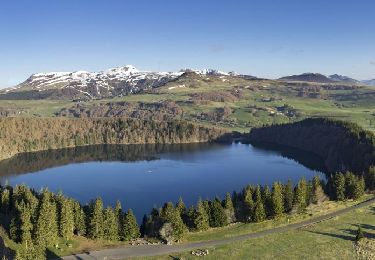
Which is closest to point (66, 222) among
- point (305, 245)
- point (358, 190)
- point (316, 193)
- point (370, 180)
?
point (305, 245)

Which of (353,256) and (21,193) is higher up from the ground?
(21,193)

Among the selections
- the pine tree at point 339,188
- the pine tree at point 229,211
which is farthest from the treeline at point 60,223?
the pine tree at point 339,188

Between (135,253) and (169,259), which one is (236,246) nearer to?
(169,259)

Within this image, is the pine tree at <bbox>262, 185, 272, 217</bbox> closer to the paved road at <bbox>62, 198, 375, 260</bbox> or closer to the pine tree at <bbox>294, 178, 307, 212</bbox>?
the pine tree at <bbox>294, 178, 307, 212</bbox>

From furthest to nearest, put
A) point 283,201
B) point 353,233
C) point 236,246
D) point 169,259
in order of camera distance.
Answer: point 283,201
point 353,233
point 236,246
point 169,259

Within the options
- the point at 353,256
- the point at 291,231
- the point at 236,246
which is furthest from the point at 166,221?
the point at 353,256

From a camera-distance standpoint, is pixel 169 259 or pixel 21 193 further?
pixel 21 193
